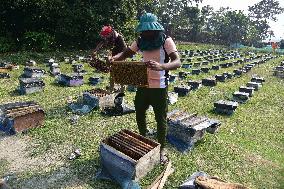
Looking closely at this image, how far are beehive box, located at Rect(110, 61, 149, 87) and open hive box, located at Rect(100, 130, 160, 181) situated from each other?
1354 millimetres

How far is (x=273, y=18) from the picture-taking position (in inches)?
3814

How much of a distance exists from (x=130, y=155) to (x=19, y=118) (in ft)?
13.4

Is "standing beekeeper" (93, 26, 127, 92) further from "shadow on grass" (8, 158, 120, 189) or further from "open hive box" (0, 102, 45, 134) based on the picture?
"shadow on grass" (8, 158, 120, 189)

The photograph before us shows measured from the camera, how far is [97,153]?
7.51 meters

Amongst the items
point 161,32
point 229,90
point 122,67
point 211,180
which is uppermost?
point 161,32

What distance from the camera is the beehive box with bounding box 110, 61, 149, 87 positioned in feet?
18.3

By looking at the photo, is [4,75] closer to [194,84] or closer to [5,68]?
[5,68]

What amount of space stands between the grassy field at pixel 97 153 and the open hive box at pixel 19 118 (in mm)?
238

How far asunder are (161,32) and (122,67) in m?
1.05

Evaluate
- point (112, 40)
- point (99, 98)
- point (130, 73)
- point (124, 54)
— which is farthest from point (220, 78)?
point (130, 73)

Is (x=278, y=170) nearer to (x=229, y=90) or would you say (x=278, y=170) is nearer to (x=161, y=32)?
(x=161, y=32)

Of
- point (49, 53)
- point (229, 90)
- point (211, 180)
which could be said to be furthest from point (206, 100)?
point (49, 53)

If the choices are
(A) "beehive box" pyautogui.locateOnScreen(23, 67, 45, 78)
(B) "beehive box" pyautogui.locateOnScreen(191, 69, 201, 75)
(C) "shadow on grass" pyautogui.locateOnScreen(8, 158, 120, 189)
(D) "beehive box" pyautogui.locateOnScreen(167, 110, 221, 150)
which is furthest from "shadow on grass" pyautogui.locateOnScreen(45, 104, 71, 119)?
(B) "beehive box" pyautogui.locateOnScreen(191, 69, 201, 75)

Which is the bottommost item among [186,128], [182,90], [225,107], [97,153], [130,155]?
[225,107]
